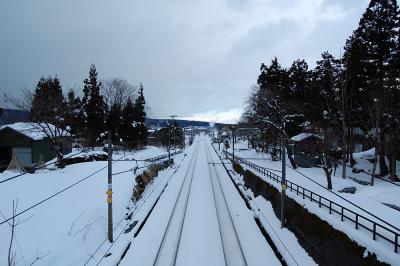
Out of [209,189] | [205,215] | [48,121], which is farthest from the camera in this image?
[48,121]

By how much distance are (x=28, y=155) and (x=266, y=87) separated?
34492 millimetres

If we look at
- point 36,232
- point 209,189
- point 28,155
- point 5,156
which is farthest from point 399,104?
point 5,156

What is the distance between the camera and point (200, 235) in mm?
16500

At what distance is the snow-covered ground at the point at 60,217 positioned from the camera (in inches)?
539

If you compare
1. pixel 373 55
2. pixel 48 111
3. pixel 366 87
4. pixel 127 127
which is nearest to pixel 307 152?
pixel 366 87

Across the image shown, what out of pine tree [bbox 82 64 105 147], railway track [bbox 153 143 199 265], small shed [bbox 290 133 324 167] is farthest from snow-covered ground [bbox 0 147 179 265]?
pine tree [bbox 82 64 105 147]

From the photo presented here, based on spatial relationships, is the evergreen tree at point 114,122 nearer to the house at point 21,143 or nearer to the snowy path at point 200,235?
the house at point 21,143

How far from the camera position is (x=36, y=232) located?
603 inches

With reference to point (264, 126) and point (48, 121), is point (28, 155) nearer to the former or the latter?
point (48, 121)

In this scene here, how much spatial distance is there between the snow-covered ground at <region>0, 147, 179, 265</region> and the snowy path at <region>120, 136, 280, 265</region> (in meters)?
2.15

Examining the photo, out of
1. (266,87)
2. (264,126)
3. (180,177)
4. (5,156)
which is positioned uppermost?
(266,87)

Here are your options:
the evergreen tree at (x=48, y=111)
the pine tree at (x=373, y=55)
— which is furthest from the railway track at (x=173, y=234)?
the pine tree at (x=373, y=55)

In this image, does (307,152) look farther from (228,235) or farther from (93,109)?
(93,109)

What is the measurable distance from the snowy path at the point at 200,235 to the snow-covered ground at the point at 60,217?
2154mm
